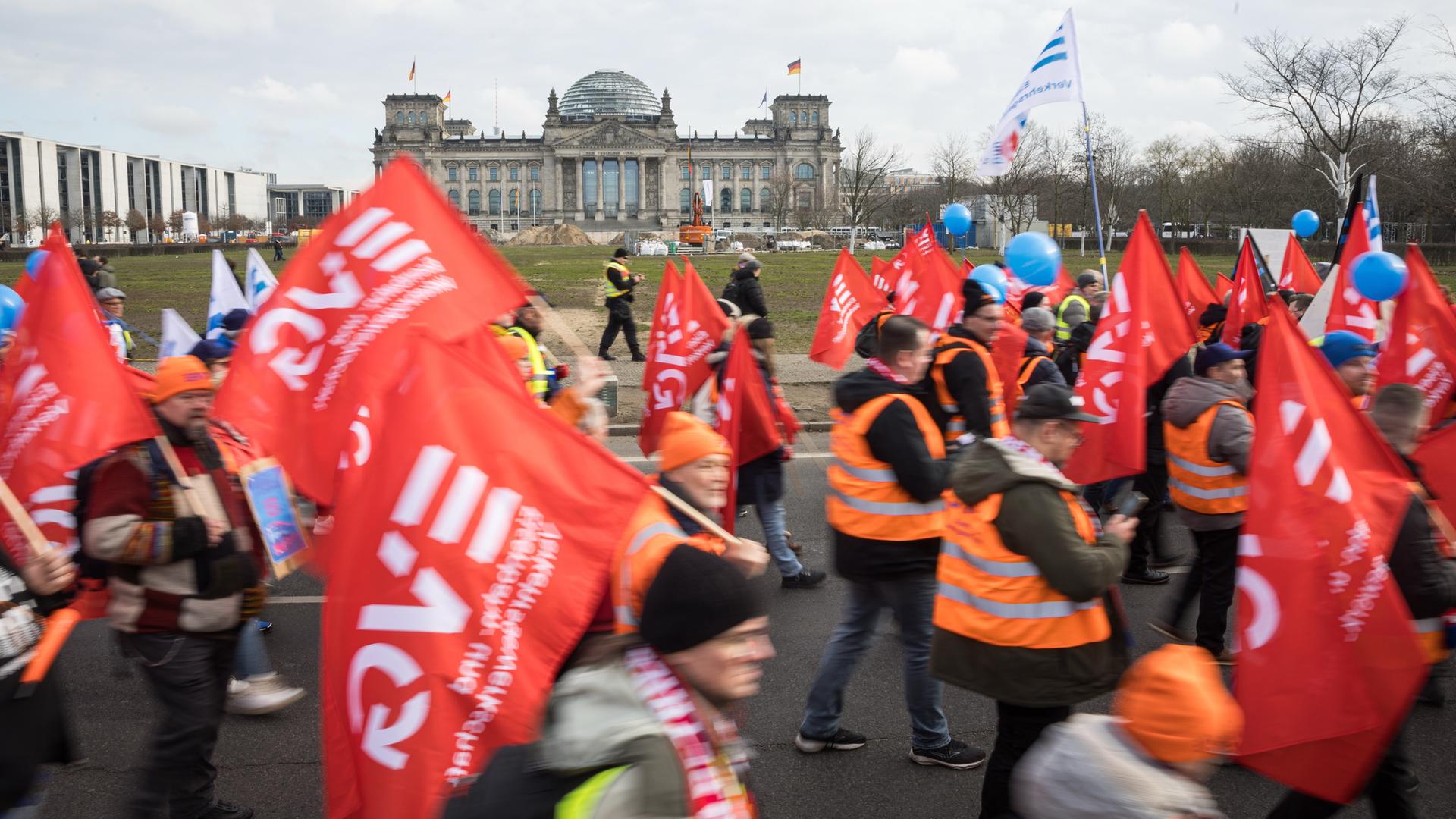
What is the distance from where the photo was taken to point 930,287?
9.54 m

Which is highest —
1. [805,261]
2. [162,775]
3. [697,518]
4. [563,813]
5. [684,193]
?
[684,193]

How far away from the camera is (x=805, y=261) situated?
49562mm

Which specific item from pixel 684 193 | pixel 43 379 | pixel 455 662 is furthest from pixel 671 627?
pixel 684 193

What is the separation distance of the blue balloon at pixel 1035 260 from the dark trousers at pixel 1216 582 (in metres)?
4.79

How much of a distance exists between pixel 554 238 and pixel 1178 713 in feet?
275

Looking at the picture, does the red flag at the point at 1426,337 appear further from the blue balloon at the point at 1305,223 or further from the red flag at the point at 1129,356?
the blue balloon at the point at 1305,223

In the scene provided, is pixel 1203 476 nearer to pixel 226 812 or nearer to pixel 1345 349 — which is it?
pixel 1345 349

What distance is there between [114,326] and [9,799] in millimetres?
7650

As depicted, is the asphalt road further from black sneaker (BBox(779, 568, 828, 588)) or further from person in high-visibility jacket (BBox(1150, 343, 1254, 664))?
person in high-visibility jacket (BBox(1150, 343, 1254, 664))

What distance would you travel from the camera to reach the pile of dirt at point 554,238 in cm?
8244

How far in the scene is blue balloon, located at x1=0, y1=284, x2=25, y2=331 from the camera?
7434 mm

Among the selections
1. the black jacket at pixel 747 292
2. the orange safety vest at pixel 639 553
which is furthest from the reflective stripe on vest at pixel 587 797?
the black jacket at pixel 747 292

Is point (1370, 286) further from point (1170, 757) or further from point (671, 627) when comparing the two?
point (671, 627)

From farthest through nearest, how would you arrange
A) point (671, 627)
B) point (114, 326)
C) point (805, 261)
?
point (805, 261) < point (114, 326) < point (671, 627)
